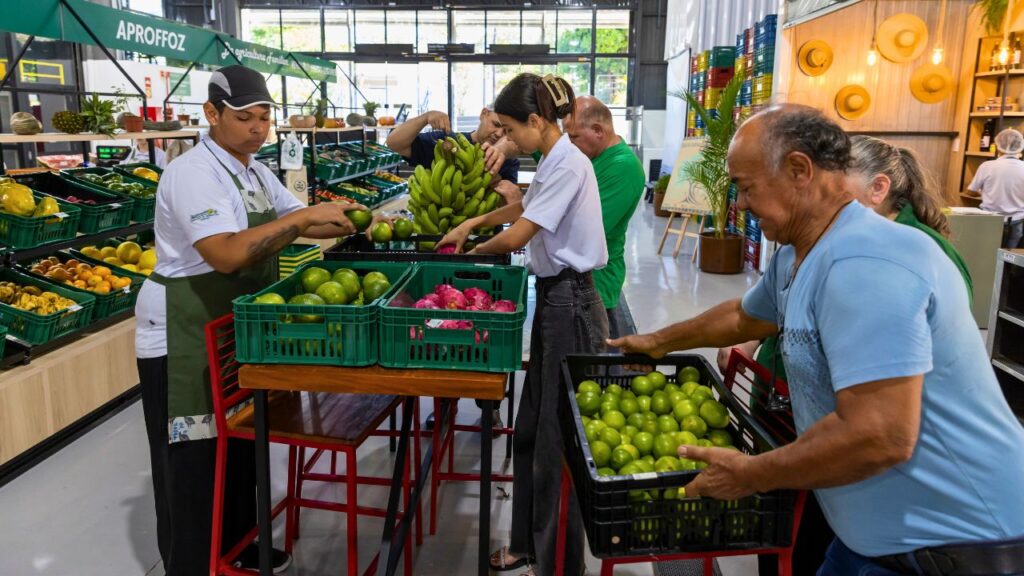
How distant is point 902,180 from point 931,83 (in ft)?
27.6

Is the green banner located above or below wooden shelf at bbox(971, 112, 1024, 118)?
above

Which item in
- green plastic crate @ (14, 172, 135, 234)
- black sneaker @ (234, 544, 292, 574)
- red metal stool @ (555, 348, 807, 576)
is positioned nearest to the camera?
red metal stool @ (555, 348, 807, 576)

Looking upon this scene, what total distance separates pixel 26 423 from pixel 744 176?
12.6 ft

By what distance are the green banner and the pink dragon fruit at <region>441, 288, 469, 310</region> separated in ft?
9.60

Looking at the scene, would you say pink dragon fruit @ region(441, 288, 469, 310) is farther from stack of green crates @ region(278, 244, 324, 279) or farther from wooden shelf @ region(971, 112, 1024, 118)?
wooden shelf @ region(971, 112, 1024, 118)

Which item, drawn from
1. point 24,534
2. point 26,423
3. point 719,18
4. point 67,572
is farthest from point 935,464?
point 719,18

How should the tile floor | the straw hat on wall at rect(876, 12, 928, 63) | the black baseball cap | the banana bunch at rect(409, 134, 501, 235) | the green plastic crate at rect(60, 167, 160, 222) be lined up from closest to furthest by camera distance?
the black baseball cap
the tile floor
the banana bunch at rect(409, 134, 501, 235)
the green plastic crate at rect(60, 167, 160, 222)
the straw hat on wall at rect(876, 12, 928, 63)

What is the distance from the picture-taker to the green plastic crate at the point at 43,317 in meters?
3.95

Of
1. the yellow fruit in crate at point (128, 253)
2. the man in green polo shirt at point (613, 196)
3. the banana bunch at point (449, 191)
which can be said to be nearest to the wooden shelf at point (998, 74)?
the man in green polo shirt at point (613, 196)

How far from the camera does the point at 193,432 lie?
247 centimetres

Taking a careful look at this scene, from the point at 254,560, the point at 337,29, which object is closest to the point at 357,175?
the point at 254,560

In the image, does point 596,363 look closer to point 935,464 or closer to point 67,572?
point 935,464

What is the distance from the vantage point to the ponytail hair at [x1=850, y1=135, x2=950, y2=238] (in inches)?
84.4

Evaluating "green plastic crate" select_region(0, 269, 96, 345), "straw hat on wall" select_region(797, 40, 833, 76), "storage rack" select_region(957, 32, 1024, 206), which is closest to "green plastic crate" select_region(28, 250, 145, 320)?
"green plastic crate" select_region(0, 269, 96, 345)
